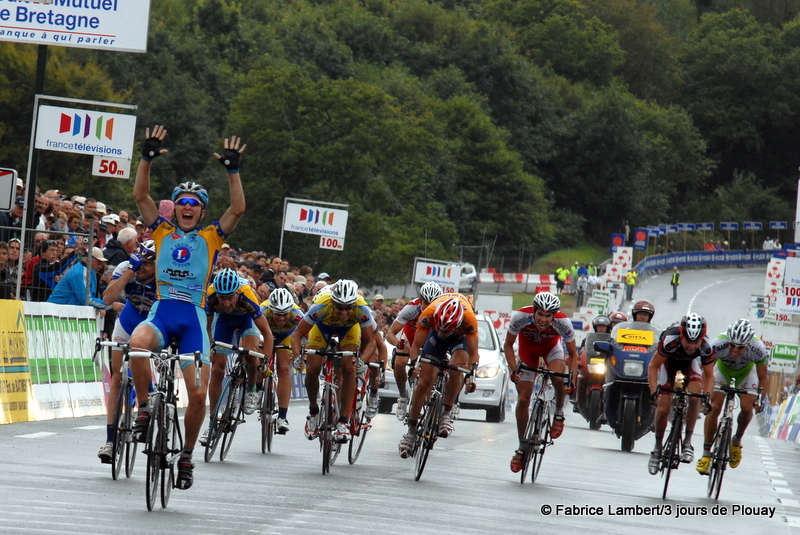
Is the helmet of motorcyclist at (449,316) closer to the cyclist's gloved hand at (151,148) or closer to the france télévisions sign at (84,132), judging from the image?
the cyclist's gloved hand at (151,148)

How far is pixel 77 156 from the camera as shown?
51125 millimetres

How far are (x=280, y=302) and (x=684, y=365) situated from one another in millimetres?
4037

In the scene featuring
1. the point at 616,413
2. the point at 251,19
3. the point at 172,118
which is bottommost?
the point at 616,413

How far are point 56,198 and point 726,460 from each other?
37.0ft

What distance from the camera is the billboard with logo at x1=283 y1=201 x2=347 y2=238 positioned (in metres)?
36.1

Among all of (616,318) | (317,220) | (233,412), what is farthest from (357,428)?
(317,220)

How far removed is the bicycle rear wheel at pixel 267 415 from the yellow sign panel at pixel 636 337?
22.2 ft

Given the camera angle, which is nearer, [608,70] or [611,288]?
[611,288]

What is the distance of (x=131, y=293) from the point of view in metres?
12.2

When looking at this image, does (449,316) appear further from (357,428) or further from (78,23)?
(78,23)

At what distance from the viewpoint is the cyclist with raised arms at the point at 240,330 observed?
45.7ft

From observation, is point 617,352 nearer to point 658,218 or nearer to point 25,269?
point 25,269

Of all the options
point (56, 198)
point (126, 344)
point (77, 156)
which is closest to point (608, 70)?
point (77, 156)

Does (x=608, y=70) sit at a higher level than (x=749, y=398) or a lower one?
higher
